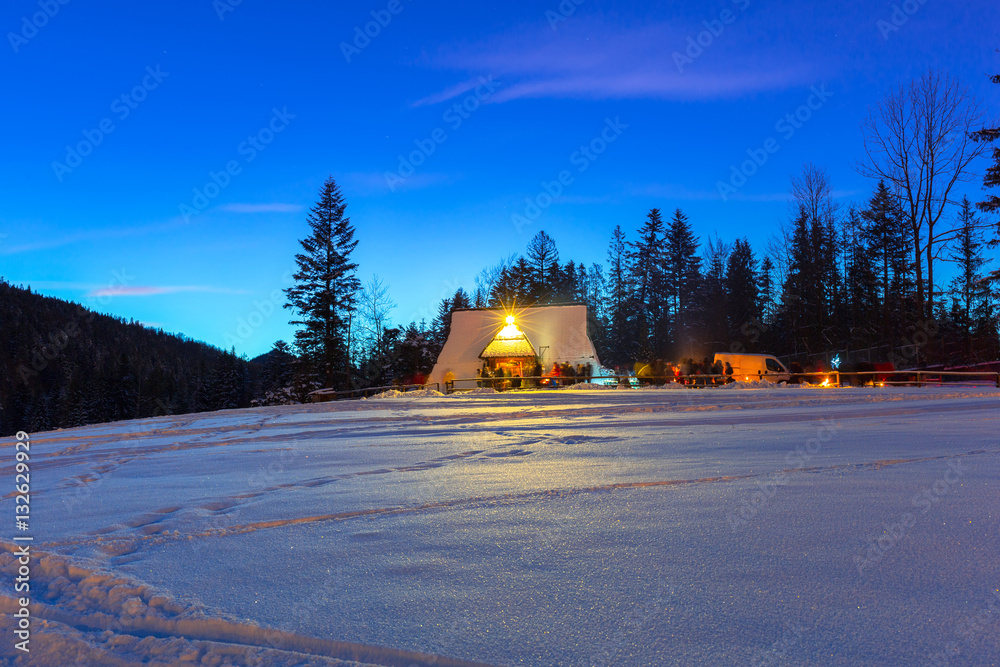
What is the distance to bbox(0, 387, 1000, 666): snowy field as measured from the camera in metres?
2.15

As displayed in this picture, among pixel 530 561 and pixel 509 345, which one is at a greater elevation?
pixel 509 345

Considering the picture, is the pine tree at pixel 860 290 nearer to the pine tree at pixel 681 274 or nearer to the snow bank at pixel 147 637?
the pine tree at pixel 681 274

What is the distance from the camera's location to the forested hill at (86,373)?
226ft

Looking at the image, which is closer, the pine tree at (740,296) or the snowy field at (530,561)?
the snowy field at (530,561)

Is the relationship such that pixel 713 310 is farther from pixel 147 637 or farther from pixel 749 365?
pixel 147 637

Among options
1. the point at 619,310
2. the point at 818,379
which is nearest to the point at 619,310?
the point at 619,310

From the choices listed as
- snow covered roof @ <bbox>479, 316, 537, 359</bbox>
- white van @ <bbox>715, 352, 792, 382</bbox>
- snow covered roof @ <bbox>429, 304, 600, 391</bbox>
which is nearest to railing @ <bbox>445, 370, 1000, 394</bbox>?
white van @ <bbox>715, 352, 792, 382</bbox>

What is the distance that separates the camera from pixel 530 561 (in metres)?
2.94

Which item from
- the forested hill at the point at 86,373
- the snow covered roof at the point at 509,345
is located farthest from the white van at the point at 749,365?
the forested hill at the point at 86,373

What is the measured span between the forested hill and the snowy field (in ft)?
202

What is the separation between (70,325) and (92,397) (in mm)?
60225

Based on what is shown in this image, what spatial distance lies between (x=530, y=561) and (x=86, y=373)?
9176cm

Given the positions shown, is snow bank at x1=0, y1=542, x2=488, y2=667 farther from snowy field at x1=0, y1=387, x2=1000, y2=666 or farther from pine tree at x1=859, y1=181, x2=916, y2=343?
pine tree at x1=859, y1=181, x2=916, y2=343

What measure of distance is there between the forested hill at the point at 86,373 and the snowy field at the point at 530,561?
61586 mm
